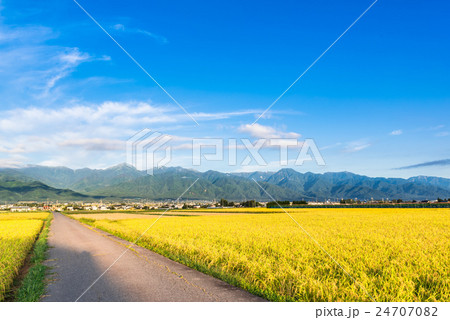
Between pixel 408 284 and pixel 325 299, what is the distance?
10.4ft

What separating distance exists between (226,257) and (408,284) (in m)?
7.86

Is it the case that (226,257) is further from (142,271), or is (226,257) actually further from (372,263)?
(372,263)

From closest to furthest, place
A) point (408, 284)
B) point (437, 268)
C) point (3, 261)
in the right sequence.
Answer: point (408, 284) → point (437, 268) → point (3, 261)

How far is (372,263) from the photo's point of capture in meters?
13.2

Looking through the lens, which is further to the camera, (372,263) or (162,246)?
(162,246)

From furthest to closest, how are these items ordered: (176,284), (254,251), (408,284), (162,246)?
(162,246)
(254,251)
(176,284)
(408,284)

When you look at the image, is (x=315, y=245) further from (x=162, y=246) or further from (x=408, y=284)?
(x=162, y=246)

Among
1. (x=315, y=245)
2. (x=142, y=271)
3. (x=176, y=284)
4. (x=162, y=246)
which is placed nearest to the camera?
(x=176, y=284)
